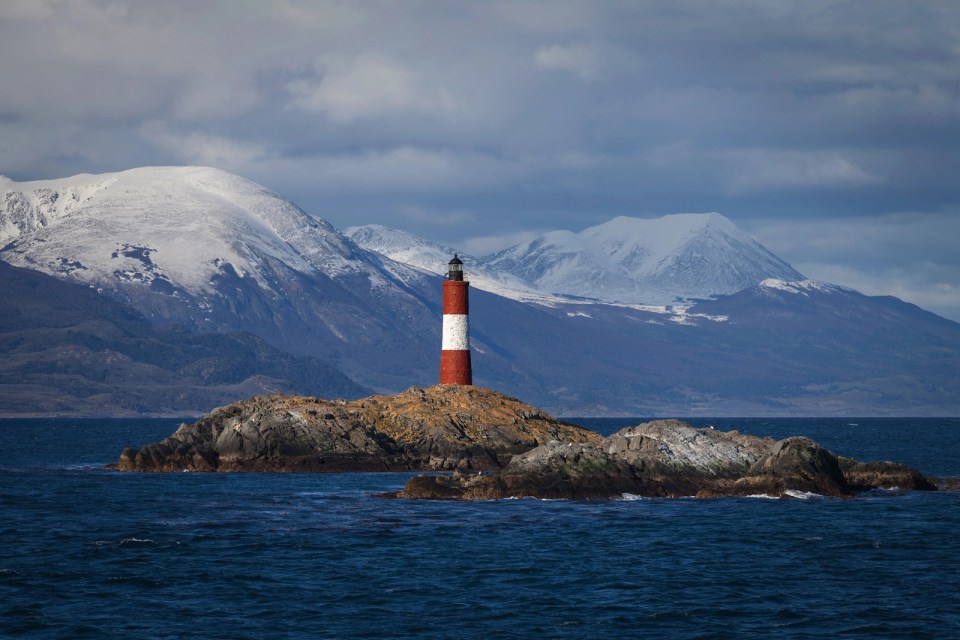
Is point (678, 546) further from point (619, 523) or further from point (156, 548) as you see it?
point (156, 548)

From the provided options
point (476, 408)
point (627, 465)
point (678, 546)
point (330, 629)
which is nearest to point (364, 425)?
point (476, 408)

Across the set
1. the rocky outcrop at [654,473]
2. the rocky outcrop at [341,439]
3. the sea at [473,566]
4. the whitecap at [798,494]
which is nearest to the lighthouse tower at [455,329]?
the rocky outcrop at [341,439]

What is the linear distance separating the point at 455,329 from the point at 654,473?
40516mm

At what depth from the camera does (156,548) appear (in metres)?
65.8

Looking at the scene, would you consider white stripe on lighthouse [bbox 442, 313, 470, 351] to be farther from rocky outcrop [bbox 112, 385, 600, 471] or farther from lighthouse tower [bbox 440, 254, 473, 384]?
rocky outcrop [bbox 112, 385, 600, 471]

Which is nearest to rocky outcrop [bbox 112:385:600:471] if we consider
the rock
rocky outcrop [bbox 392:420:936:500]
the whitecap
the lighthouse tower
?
the lighthouse tower

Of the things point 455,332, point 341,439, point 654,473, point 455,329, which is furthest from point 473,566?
point 455,332

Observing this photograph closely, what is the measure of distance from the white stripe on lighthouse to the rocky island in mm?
3646

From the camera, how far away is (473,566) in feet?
201

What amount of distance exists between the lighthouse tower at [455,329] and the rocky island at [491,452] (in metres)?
2.59

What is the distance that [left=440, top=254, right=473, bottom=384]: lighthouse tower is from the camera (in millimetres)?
125562

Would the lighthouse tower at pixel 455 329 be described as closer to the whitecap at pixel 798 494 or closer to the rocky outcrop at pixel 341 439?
the rocky outcrop at pixel 341 439

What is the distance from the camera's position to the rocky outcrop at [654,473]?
283 ft

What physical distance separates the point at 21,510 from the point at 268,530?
18.3 metres
